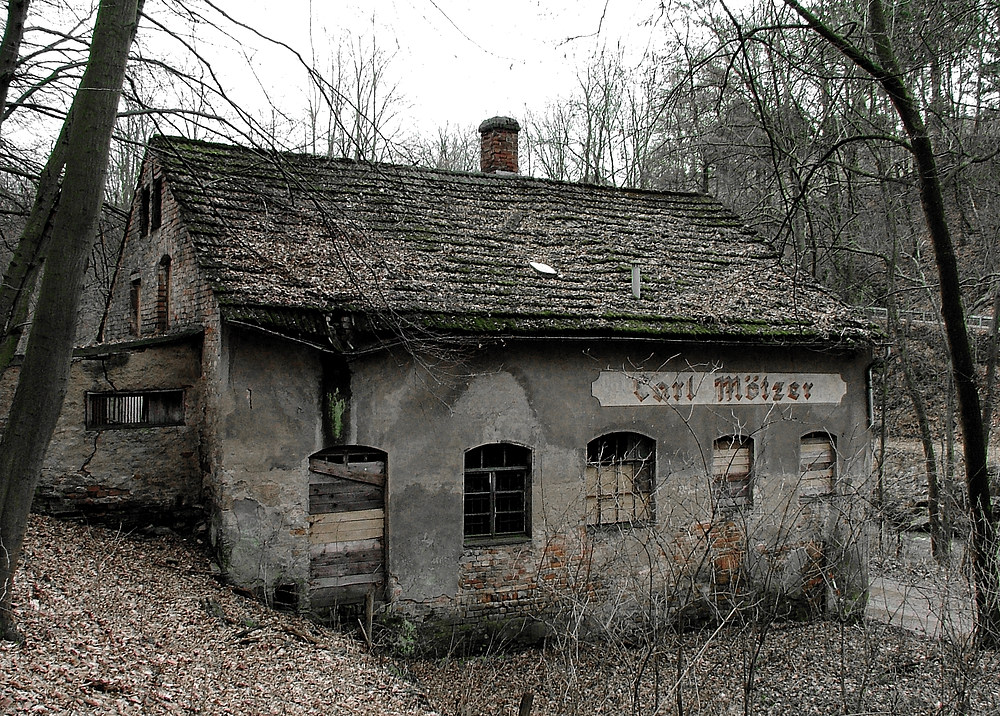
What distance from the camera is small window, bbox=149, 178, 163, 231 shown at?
11.4 m

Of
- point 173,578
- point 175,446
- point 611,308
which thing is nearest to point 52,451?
point 175,446

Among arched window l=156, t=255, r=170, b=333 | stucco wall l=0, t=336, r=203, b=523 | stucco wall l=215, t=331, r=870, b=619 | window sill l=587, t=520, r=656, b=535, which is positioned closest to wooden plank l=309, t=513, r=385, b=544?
stucco wall l=215, t=331, r=870, b=619

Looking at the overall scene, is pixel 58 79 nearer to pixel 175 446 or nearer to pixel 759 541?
pixel 175 446

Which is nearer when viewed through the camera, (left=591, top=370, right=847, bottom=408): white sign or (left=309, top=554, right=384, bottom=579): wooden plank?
(left=309, top=554, right=384, bottom=579): wooden plank

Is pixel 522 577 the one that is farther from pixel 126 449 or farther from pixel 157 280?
pixel 157 280

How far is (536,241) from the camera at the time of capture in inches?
472

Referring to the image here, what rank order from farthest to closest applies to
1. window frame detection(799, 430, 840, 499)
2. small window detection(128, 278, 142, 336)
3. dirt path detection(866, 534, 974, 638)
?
small window detection(128, 278, 142, 336) < window frame detection(799, 430, 840, 499) < dirt path detection(866, 534, 974, 638)

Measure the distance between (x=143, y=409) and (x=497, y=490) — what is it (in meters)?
4.79

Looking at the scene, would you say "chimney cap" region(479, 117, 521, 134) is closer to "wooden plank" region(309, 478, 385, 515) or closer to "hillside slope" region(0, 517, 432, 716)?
"wooden plank" region(309, 478, 385, 515)

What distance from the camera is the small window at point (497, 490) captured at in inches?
392

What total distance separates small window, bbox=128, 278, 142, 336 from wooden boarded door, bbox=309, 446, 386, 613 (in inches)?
193

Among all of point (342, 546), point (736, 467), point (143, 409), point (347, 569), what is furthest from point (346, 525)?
point (736, 467)

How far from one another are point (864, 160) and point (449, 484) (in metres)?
13.7

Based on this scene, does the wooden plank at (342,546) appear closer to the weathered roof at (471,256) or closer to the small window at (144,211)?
the weathered roof at (471,256)
